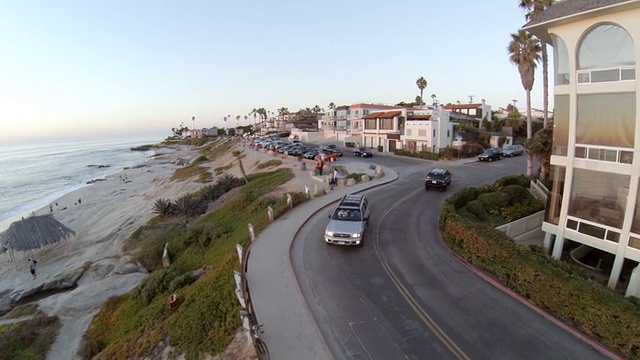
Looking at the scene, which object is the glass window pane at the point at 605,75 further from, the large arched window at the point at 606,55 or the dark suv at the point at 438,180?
the dark suv at the point at 438,180

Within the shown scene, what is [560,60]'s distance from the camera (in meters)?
14.6

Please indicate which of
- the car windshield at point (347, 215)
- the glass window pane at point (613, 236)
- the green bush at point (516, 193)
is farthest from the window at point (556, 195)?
the car windshield at point (347, 215)

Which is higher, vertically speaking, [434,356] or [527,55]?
[527,55]

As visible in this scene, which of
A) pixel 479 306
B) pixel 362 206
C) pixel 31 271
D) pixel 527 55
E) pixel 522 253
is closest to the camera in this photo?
pixel 479 306

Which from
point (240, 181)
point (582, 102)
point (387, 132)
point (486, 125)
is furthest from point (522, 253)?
point (486, 125)

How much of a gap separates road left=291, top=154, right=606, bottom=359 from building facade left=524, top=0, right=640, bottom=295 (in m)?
5.53

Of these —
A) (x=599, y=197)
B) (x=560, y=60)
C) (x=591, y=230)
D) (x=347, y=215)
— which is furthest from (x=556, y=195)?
(x=347, y=215)

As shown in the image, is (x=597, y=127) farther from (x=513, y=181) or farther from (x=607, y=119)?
(x=513, y=181)

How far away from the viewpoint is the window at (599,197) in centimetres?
1262

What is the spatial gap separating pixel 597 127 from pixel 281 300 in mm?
13807

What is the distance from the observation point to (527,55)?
97.3 ft

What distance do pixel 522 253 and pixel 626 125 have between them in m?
6.33

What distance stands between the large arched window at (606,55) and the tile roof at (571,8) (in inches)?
36.9

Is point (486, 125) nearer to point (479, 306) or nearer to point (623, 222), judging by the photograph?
point (623, 222)
